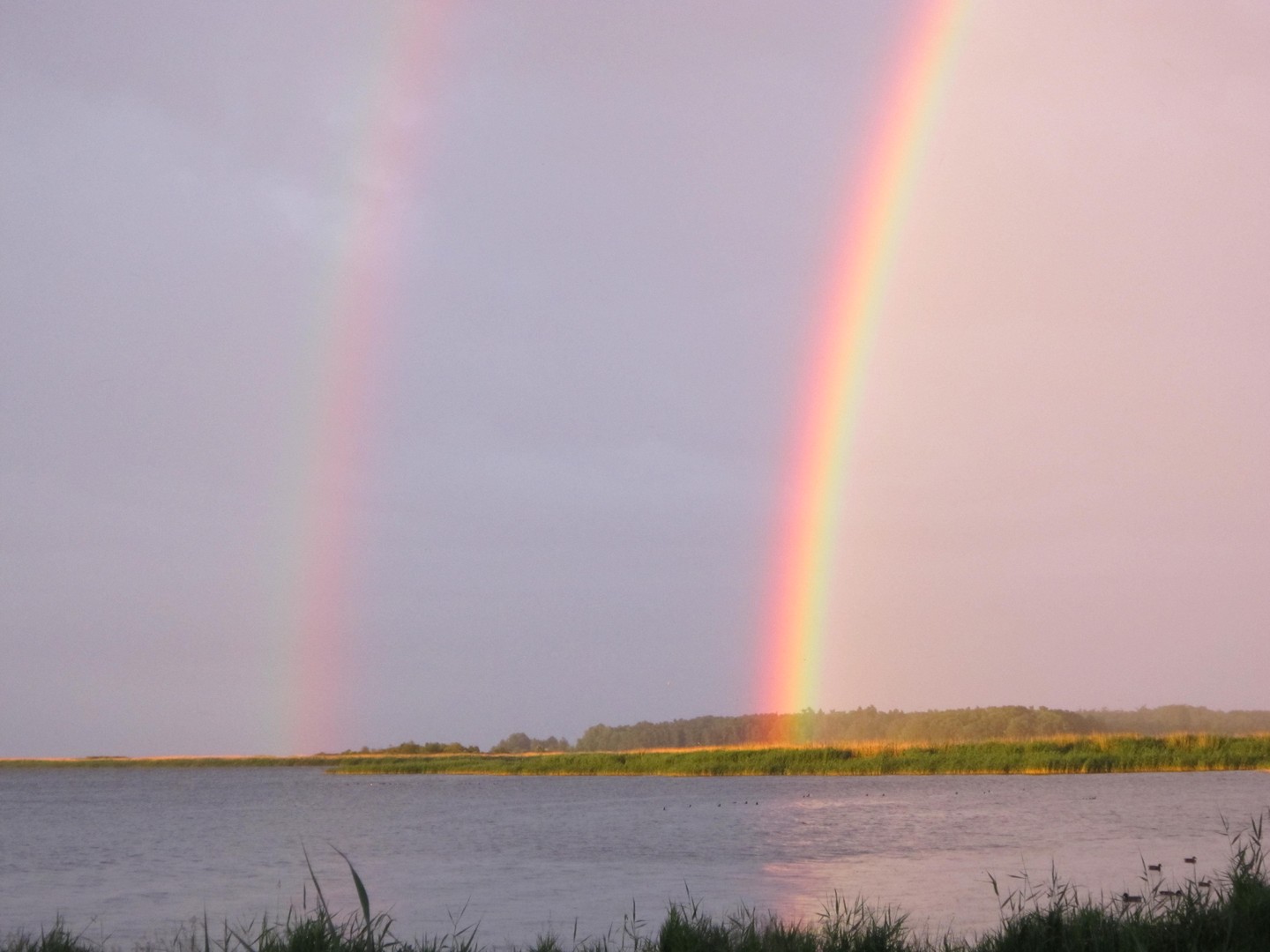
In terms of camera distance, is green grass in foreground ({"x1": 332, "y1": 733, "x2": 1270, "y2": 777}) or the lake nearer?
the lake

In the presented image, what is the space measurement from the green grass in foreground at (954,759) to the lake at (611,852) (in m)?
1.30

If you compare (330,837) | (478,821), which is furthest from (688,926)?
(478,821)

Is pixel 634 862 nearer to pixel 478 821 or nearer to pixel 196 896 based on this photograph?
pixel 196 896

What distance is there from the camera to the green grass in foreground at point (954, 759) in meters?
54.7

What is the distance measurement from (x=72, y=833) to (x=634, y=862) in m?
24.8

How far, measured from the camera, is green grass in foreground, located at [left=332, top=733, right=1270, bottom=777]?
54.7 metres

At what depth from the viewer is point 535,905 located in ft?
60.1

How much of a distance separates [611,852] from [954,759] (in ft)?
133

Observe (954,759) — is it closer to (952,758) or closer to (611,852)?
(952,758)

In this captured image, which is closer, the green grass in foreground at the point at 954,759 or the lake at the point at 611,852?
the lake at the point at 611,852

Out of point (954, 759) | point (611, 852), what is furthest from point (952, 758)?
point (611, 852)

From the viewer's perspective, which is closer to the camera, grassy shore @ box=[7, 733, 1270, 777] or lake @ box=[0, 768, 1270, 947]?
lake @ box=[0, 768, 1270, 947]

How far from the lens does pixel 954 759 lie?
64375 millimetres

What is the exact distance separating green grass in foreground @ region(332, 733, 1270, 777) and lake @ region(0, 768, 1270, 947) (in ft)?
4.28
